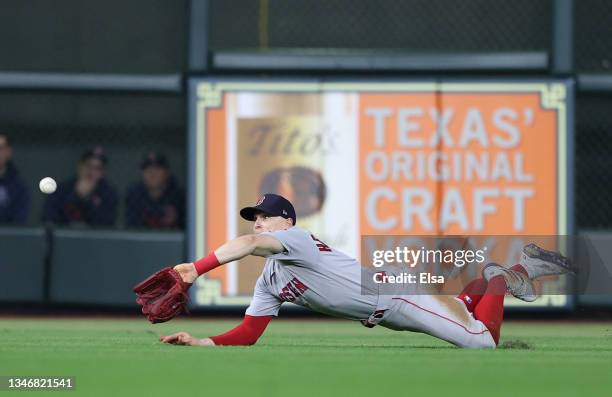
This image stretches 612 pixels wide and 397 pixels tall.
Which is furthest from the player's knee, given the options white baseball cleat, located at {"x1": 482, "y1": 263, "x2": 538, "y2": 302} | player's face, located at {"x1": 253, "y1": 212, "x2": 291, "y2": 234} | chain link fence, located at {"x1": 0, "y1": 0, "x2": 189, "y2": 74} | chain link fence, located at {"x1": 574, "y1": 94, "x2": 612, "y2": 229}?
chain link fence, located at {"x1": 0, "y1": 0, "x2": 189, "y2": 74}

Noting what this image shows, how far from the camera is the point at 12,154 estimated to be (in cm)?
1357

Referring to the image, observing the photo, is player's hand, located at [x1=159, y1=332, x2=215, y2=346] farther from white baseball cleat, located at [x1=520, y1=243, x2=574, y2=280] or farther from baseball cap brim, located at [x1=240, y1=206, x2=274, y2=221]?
white baseball cleat, located at [x1=520, y1=243, x2=574, y2=280]

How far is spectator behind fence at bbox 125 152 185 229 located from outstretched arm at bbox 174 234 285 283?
5567 mm

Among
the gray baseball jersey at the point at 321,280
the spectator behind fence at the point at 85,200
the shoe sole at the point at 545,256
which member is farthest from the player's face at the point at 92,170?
the shoe sole at the point at 545,256

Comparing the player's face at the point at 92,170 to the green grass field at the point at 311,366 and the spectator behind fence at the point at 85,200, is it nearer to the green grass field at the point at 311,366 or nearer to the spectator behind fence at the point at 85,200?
the spectator behind fence at the point at 85,200

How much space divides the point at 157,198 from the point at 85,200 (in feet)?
2.25

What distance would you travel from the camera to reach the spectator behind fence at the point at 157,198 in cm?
1263

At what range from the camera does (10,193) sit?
12.5m

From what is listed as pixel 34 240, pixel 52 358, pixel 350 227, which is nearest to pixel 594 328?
pixel 350 227

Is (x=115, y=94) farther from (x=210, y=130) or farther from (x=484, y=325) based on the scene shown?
(x=484, y=325)

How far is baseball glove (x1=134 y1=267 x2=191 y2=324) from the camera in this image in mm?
7055

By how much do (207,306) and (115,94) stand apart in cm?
220

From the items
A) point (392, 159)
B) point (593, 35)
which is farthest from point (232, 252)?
point (593, 35)

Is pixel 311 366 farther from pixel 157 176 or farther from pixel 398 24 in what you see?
pixel 398 24
